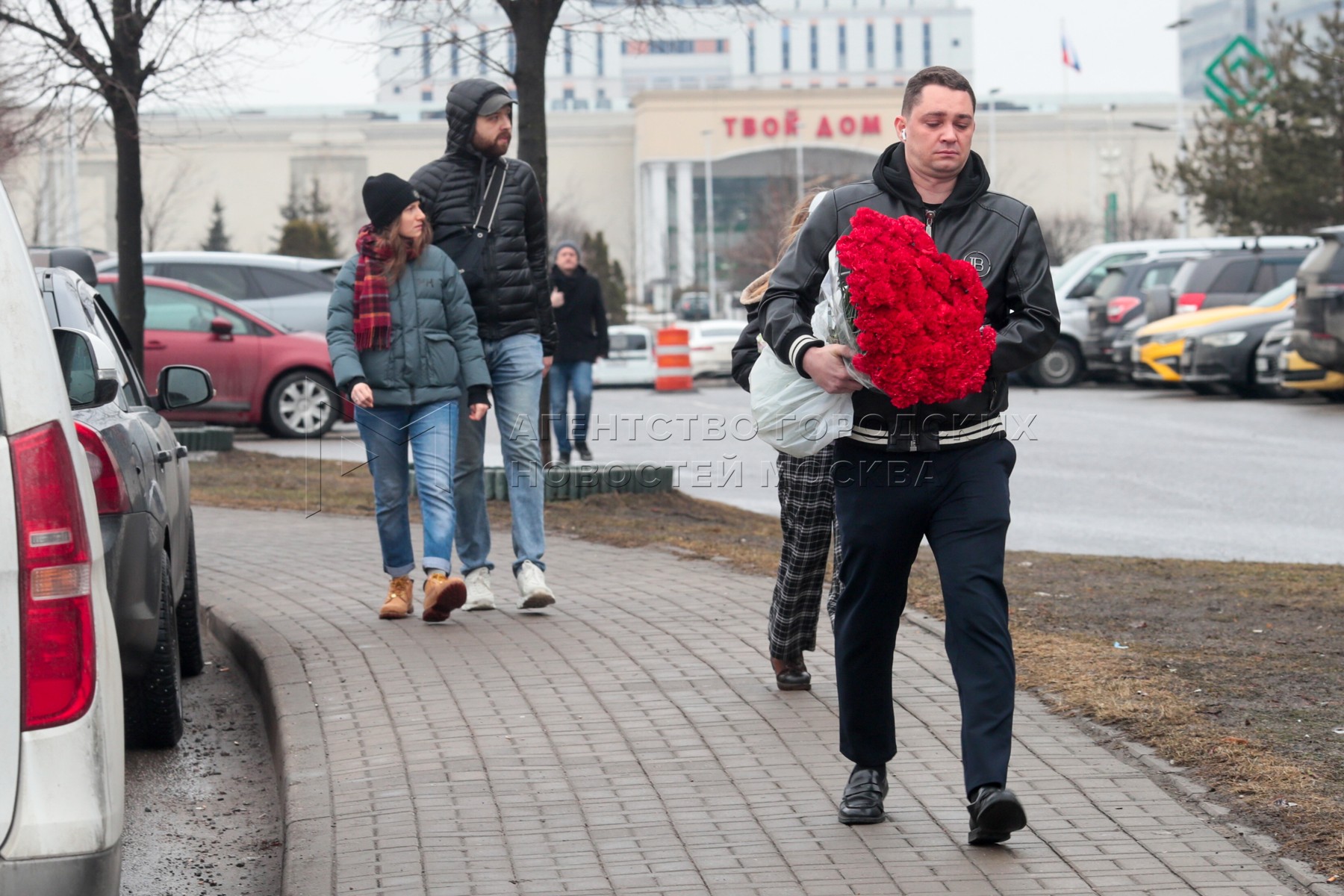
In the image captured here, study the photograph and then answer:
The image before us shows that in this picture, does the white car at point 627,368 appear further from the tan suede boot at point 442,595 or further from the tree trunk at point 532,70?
the tan suede boot at point 442,595

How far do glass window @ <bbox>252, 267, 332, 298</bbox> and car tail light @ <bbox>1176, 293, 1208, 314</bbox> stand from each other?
39.1 feet

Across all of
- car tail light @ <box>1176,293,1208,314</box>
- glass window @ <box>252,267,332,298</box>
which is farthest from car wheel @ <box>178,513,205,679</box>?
car tail light @ <box>1176,293,1208,314</box>

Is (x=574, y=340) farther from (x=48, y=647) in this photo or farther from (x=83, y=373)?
(x=48, y=647)

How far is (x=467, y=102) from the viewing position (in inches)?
283

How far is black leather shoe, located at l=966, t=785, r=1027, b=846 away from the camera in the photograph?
4090mm

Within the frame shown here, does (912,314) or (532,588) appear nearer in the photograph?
(912,314)

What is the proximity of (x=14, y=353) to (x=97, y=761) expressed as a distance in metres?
0.73

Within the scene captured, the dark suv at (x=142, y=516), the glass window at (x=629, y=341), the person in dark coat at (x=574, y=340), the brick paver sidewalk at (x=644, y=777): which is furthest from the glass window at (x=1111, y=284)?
the dark suv at (x=142, y=516)

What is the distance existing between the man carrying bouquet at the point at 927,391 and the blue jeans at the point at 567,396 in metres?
11.1

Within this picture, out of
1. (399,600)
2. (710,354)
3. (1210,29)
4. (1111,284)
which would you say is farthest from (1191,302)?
(1210,29)

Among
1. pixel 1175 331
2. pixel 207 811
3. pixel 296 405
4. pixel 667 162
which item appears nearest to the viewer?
pixel 207 811

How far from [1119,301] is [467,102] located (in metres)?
20.5

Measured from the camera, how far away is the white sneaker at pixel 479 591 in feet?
24.6

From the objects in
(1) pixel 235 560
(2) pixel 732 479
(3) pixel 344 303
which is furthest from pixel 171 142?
(3) pixel 344 303
